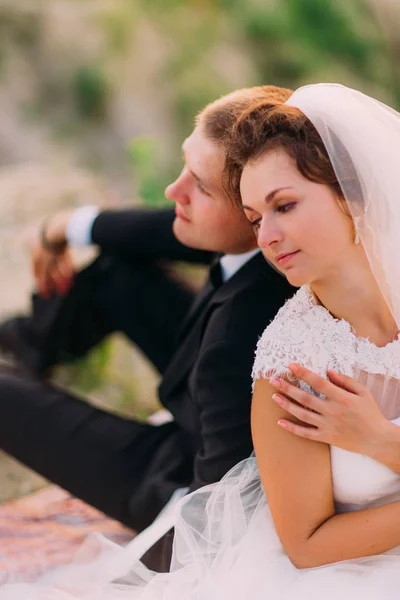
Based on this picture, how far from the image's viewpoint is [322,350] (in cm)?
153

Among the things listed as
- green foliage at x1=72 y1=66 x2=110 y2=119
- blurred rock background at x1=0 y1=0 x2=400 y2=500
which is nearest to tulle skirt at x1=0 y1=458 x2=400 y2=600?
blurred rock background at x1=0 y1=0 x2=400 y2=500

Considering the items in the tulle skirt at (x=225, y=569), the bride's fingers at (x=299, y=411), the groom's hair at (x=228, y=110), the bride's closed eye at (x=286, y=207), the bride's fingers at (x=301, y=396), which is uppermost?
the groom's hair at (x=228, y=110)

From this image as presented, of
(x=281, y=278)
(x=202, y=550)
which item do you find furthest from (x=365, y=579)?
(x=281, y=278)

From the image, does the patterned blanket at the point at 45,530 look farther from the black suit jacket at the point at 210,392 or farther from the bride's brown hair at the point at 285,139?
the bride's brown hair at the point at 285,139

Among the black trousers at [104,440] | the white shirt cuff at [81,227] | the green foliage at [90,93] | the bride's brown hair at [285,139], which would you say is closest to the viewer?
the bride's brown hair at [285,139]

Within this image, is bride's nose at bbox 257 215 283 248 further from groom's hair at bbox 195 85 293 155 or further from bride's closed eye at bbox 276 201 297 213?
groom's hair at bbox 195 85 293 155

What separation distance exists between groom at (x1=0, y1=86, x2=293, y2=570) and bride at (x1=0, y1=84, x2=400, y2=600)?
0.18 metres

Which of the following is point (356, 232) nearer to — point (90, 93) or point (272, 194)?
point (272, 194)

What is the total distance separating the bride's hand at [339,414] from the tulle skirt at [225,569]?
27cm

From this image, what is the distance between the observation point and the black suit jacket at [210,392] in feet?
5.81

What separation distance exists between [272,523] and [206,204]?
82cm

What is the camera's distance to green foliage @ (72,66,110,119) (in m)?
7.24

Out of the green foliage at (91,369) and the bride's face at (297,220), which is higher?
the bride's face at (297,220)

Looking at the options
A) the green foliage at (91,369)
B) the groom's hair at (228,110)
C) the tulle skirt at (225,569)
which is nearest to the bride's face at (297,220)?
the groom's hair at (228,110)
